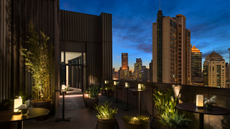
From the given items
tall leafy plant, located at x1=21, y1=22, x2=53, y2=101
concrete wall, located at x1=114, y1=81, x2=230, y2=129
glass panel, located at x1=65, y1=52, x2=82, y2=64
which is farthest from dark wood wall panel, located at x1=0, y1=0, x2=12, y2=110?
glass panel, located at x1=65, y1=52, x2=82, y2=64

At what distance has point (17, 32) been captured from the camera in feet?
14.4

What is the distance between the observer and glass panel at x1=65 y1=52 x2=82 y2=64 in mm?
10202

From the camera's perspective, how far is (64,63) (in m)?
10.0

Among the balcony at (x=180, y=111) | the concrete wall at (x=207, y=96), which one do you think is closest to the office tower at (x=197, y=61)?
the balcony at (x=180, y=111)

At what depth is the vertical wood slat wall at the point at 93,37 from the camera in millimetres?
10094

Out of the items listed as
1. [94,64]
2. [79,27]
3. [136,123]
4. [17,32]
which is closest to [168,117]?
[136,123]

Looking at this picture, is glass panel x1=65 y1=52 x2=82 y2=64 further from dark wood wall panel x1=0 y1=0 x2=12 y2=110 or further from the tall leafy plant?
dark wood wall panel x1=0 y1=0 x2=12 y2=110

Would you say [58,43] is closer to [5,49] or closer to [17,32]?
[17,32]

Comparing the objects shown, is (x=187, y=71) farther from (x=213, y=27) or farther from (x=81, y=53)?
(x=81, y=53)

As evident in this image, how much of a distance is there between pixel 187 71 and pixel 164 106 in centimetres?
7715

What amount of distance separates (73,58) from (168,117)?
907cm

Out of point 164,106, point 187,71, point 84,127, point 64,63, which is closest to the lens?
point 164,106

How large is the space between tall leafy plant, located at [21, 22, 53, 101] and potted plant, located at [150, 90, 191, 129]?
3.39 m

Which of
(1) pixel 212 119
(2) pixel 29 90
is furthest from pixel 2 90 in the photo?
(1) pixel 212 119
